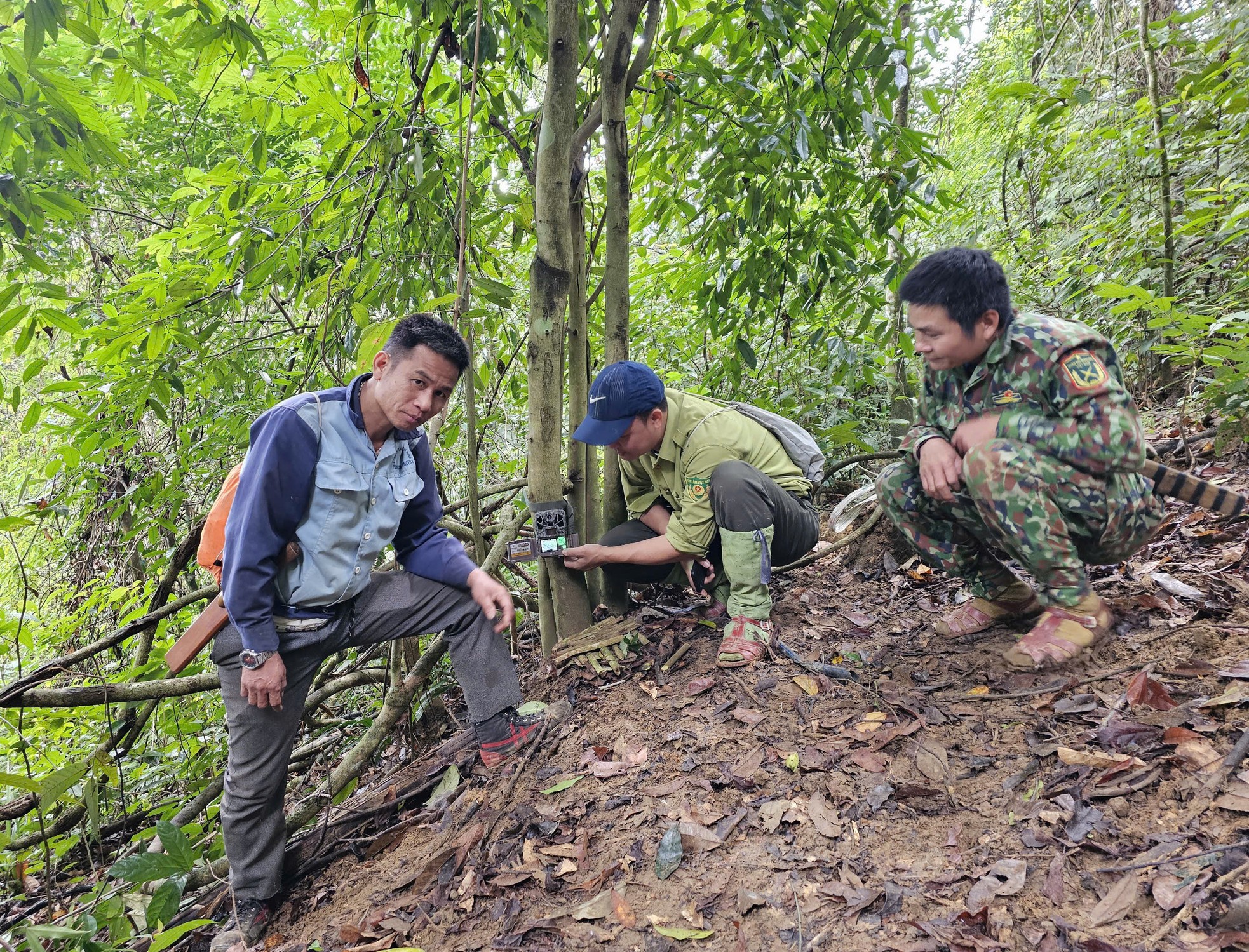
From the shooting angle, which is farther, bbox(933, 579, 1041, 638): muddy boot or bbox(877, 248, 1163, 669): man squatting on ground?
bbox(933, 579, 1041, 638): muddy boot

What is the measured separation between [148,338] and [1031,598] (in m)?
3.70

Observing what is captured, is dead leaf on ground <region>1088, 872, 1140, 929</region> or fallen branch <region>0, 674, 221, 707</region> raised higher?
fallen branch <region>0, 674, 221, 707</region>

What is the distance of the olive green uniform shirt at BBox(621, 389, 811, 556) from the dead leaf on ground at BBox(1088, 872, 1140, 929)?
1720mm

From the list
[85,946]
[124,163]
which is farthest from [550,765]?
[124,163]

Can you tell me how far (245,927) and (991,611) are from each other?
9.14ft

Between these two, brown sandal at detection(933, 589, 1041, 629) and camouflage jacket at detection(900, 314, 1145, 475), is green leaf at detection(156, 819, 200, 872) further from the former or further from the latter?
camouflage jacket at detection(900, 314, 1145, 475)

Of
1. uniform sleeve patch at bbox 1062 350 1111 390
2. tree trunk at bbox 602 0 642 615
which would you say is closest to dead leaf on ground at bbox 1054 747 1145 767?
uniform sleeve patch at bbox 1062 350 1111 390

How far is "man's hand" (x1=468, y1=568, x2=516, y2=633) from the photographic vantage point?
251 cm

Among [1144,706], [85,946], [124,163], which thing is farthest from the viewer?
[124,163]

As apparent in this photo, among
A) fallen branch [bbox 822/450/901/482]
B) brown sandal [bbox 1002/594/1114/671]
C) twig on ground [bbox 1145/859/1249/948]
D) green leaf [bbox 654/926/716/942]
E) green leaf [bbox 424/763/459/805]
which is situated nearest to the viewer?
twig on ground [bbox 1145/859/1249/948]

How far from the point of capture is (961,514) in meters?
2.39

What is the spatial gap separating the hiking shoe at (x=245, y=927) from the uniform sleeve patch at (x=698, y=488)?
208cm

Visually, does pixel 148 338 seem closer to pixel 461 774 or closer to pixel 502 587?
pixel 502 587

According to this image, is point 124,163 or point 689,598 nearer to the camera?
point 124,163
